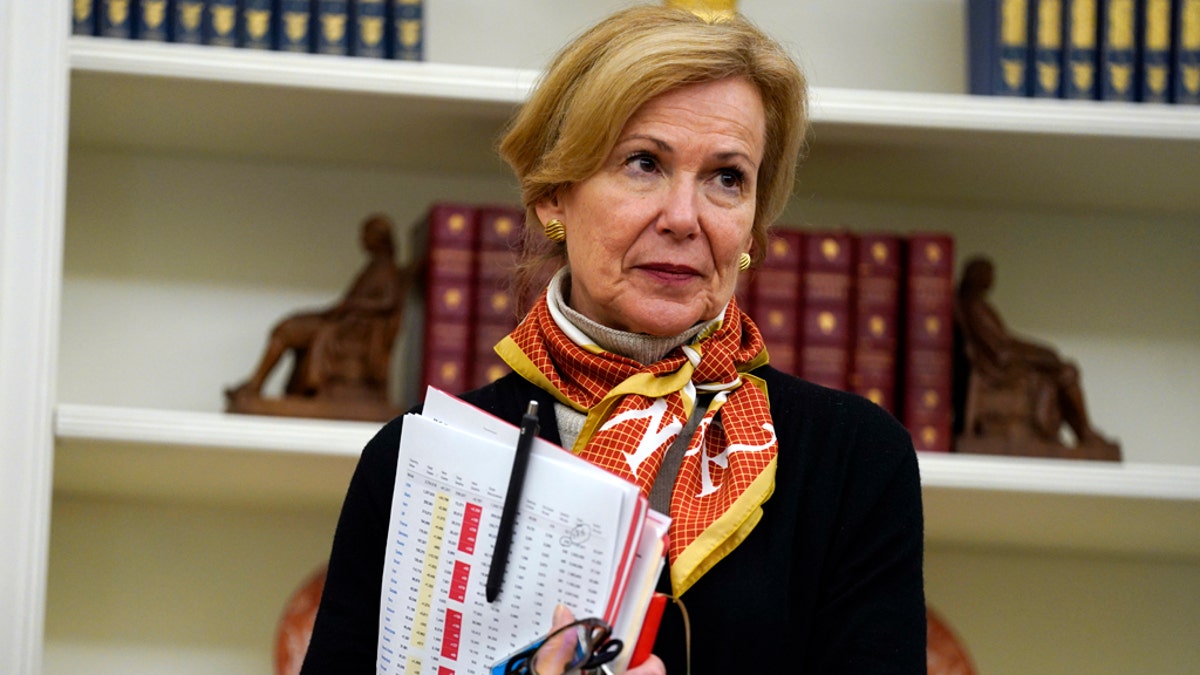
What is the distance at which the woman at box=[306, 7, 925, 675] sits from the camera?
107 centimetres

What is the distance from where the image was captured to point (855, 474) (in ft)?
3.69

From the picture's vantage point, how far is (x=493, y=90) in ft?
5.86

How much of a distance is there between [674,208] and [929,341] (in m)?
Answer: 0.87

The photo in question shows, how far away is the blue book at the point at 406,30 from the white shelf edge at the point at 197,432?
49cm

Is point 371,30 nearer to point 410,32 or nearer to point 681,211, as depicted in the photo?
point 410,32

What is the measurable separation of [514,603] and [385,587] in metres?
0.14

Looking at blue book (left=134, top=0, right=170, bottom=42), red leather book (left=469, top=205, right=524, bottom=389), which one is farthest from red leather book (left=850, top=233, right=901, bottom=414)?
blue book (left=134, top=0, right=170, bottom=42)

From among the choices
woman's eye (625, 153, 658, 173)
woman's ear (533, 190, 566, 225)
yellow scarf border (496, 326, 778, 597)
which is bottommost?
yellow scarf border (496, 326, 778, 597)

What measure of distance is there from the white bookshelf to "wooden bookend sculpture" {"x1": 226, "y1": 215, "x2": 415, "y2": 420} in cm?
12

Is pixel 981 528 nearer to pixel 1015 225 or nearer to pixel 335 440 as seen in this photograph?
pixel 1015 225

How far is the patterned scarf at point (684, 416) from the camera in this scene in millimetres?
1079

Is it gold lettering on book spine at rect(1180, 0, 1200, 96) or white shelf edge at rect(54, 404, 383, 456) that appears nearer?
white shelf edge at rect(54, 404, 383, 456)

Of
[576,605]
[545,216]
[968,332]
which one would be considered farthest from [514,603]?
[968,332]

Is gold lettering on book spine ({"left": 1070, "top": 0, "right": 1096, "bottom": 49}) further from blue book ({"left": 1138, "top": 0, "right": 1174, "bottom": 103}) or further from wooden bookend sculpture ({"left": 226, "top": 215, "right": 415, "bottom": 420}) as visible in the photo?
wooden bookend sculpture ({"left": 226, "top": 215, "right": 415, "bottom": 420})
